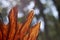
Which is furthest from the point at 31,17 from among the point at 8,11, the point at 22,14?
the point at 8,11

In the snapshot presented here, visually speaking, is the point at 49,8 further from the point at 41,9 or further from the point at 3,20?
the point at 3,20

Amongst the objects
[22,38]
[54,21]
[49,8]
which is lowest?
[22,38]

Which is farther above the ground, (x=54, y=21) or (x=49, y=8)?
(x=49, y=8)

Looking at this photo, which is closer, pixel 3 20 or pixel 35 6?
pixel 3 20

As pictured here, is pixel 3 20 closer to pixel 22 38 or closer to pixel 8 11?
pixel 8 11

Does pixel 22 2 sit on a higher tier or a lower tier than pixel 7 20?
higher

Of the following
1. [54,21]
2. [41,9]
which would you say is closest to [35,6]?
[41,9]
